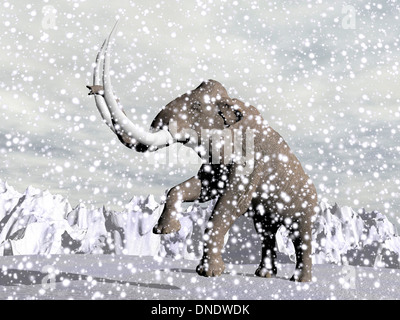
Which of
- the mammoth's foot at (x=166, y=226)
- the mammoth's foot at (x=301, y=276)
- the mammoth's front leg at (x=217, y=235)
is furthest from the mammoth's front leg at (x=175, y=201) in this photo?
the mammoth's foot at (x=301, y=276)

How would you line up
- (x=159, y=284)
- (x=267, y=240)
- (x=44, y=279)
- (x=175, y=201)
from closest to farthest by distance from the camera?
(x=159, y=284) < (x=44, y=279) < (x=175, y=201) < (x=267, y=240)

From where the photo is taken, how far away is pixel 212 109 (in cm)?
353

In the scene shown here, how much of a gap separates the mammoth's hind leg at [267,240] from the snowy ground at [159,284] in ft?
0.43

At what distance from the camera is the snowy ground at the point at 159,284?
261cm

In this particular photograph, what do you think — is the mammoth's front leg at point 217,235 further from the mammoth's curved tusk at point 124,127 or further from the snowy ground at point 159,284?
the mammoth's curved tusk at point 124,127

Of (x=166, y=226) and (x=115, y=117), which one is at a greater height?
(x=115, y=117)

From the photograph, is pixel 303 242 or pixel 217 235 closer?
pixel 217 235

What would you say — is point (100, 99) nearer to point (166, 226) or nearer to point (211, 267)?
point (166, 226)

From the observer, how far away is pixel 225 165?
11.1 ft

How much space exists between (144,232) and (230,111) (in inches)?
273

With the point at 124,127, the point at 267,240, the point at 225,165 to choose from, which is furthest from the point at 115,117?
the point at 267,240

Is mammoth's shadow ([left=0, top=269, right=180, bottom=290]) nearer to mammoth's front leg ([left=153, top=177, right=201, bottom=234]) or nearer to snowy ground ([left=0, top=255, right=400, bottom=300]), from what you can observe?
snowy ground ([left=0, top=255, right=400, bottom=300])

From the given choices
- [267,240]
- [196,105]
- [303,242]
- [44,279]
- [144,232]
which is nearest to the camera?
[44,279]

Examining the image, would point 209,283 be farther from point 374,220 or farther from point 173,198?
point 374,220
